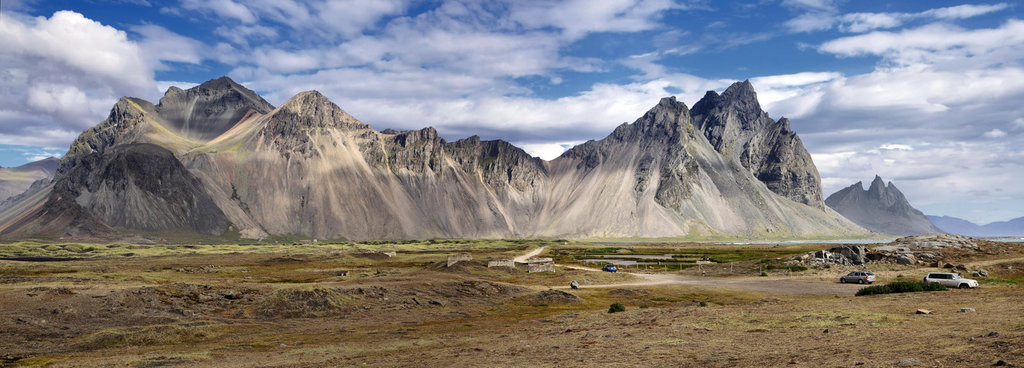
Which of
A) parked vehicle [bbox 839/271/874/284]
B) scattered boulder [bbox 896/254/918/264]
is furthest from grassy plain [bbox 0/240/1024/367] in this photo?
scattered boulder [bbox 896/254/918/264]

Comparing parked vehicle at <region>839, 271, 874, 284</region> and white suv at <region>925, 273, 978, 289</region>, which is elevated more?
white suv at <region>925, 273, 978, 289</region>

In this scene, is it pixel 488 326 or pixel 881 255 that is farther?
pixel 881 255

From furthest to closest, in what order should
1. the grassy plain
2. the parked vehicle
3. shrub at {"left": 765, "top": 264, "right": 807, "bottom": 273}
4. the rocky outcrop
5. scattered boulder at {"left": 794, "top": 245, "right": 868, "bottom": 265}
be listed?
scattered boulder at {"left": 794, "top": 245, "right": 868, "bottom": 265} → the rocky outcrop → shrub at {"left": 765, "top": 264, "right": 807, "bottom": 273} → the parked vehicle → the grassy plain

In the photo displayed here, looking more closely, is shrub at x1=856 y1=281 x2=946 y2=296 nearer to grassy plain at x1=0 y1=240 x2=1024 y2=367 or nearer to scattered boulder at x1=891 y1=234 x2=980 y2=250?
grassy plain at x1=0 y1=240 x2=1024 y2=367

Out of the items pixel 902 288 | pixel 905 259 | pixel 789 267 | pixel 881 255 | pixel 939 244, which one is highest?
pixel 939 244

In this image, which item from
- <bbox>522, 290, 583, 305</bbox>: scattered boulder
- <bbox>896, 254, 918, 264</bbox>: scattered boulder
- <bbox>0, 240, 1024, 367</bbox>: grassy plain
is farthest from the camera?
<bbox>896, 254, 918, 264</bbox>: scattered boulder

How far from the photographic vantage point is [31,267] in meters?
106

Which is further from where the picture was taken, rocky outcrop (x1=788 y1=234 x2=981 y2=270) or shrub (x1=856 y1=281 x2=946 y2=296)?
rocky outcrop (x1=788 y1=234 x2=981 y2=270)

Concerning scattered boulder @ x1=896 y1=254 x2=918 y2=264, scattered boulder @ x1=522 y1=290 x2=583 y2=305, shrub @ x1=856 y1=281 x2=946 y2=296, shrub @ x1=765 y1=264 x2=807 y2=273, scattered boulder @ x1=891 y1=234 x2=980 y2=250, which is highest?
scattered boulder @ x1=891 y1=234 x2=980 y2=250

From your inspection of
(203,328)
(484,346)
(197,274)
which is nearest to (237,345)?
(203,328)

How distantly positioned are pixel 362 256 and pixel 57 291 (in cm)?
9709

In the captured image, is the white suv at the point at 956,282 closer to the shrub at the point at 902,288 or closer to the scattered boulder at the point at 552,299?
the shrub at the point at 902,288

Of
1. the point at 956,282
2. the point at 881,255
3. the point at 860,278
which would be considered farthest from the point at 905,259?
the point at 956,282

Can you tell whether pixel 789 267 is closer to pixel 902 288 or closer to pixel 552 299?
pixel 902 288
